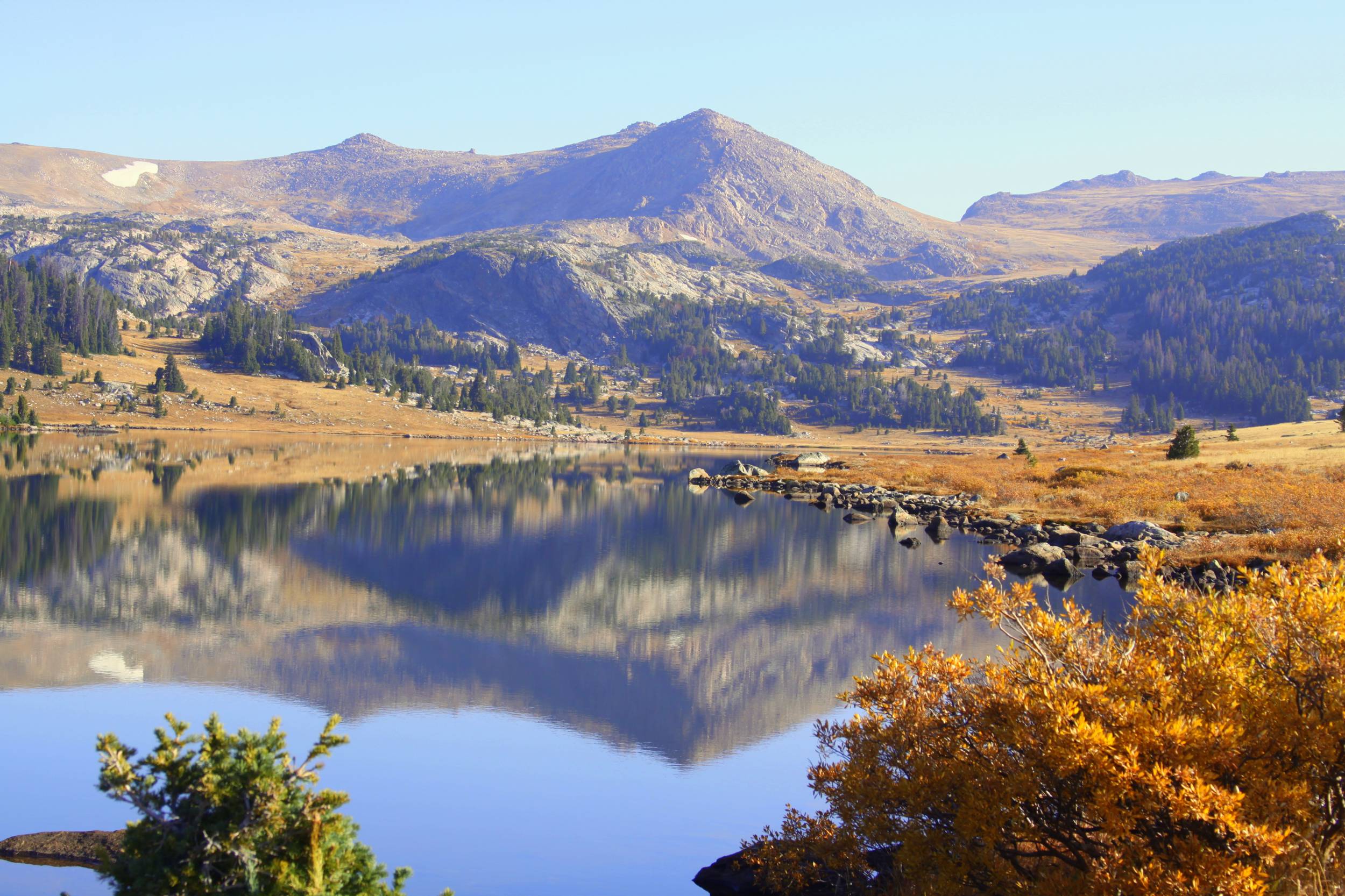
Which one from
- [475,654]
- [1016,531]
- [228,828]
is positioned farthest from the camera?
[1016,531]

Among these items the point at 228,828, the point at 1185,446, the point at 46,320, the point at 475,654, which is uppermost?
the point at 46,320

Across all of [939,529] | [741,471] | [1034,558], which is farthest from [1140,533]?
[741,471]

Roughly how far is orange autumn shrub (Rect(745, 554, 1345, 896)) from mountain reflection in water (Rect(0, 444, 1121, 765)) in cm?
1045

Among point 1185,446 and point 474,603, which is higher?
point 1185,446

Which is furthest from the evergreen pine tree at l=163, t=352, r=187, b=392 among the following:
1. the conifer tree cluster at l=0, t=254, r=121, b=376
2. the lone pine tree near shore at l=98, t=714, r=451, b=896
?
the lone pine tree near shore at l=98, t=714, r=451, b=896

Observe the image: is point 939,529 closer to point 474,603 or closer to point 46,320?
point 474,603

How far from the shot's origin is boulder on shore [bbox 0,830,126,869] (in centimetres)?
1462

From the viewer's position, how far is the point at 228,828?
786 cm

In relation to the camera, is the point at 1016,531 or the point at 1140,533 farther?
the point at 1016,531

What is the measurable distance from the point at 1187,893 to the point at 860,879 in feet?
17.0

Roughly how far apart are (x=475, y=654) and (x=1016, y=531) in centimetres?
3775

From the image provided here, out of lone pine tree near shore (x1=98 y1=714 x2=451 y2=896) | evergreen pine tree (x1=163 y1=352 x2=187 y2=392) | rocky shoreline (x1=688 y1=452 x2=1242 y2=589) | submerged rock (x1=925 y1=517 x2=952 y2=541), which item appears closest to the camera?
lone pine tree near shore (x1=98 y1=714 x2=451 y2=896)

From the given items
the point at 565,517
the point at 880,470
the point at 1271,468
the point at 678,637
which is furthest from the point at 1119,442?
the point at 678,637

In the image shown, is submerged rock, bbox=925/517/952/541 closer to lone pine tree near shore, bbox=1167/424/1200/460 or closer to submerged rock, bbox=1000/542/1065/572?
submerged rock, bbox=1000/542/1065/572
